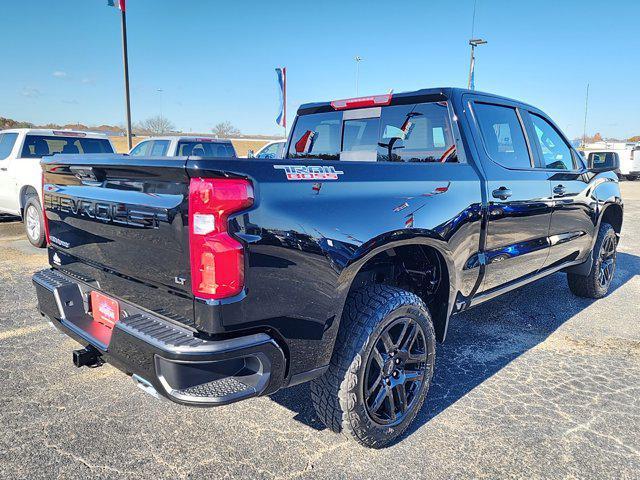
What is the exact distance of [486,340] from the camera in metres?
4.11

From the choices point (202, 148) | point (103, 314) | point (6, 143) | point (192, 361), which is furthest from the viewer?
point (202, 148)

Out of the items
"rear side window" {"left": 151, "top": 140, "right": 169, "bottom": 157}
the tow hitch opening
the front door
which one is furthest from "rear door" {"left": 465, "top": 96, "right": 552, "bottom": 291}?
"rear side window" {"left": 151, "top": 140, "right": 169, "bottom": 157}

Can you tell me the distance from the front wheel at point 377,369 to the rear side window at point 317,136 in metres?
1.76

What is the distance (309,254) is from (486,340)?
8.62 ft

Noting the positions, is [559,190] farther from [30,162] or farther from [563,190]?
[30,162]

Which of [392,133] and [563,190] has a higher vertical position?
[392,133]

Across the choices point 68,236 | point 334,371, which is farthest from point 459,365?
point 68,236

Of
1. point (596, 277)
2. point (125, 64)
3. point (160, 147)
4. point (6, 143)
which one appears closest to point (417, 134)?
point (596, 277)

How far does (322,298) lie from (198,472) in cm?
107

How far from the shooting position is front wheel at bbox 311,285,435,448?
238 cm

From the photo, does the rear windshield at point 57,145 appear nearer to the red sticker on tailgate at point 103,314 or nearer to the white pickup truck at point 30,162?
the white pickup truck at point 30,162

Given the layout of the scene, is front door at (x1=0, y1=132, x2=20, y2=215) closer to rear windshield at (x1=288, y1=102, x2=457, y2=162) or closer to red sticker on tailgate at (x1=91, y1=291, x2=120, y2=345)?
rear windshield at (x1=288, y1=102, x2=457, y2=162)

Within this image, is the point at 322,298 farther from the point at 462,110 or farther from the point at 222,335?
the point at 462,110

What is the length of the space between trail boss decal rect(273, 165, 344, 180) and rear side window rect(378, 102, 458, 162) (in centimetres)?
128
